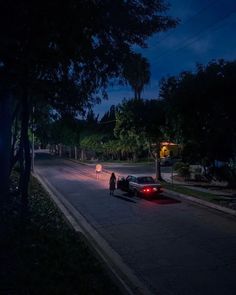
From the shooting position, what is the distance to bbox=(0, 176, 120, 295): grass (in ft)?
27.5

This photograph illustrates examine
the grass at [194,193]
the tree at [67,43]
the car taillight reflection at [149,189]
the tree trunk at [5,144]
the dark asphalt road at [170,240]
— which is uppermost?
the tree at [67,43]

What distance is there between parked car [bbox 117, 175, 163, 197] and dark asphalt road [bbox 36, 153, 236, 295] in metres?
0.71

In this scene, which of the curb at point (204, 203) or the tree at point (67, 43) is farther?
the curb at point (204, 203)

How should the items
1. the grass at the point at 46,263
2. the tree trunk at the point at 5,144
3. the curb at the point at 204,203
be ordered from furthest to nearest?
the curb at the point at 204,203, the tree trunk at the point at 5,144, the grass at the point at 46,263

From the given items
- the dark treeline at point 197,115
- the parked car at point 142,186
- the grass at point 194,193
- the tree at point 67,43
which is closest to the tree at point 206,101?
the dark treeline at point 197,115

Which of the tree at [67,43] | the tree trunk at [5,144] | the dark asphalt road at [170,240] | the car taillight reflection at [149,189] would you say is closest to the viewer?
the tree at [67,43]

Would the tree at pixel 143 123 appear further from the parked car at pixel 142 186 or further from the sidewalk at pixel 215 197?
the parked car at pixel 142 186

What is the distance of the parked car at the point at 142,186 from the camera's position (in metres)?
27.3

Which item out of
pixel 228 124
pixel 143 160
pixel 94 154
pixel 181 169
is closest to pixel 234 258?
pixel 228 124

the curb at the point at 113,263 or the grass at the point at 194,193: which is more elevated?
the grass at the point at 194,193

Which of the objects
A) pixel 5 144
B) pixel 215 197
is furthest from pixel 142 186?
pixel 5 144

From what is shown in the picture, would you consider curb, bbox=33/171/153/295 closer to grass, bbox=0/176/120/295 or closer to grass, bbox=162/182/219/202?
grass, bbox=0/176/120/295

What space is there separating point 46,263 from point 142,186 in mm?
17529

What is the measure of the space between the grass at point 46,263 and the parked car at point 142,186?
1268 centimetres
